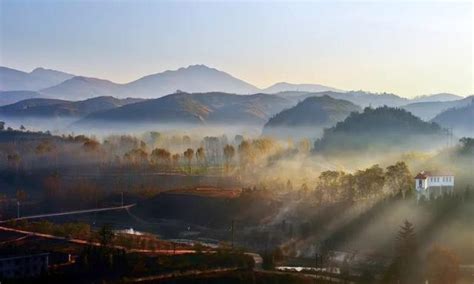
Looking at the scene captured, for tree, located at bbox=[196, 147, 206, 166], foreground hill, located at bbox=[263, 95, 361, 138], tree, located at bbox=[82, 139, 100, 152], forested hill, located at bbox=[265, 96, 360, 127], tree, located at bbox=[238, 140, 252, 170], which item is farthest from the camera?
forested hill, located at bbox=[265, 96, 360, 127]

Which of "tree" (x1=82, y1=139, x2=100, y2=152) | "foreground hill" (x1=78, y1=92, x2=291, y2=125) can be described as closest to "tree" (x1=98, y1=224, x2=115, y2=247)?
"tree" (x1=82, y1=139, x2=100, y2=152)

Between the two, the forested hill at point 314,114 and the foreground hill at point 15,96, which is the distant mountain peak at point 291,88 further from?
the forested hill at point 314,114

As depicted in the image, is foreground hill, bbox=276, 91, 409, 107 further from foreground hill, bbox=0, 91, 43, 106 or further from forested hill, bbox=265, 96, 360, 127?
foreground hill, bbox=0, 91, 43, 106

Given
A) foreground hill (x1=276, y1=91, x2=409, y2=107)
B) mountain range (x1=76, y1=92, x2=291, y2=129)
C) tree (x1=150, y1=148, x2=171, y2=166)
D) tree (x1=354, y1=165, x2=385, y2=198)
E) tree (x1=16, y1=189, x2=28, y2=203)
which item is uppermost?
foreground hill (x1=276, y1=91, x2=409, y2=107)

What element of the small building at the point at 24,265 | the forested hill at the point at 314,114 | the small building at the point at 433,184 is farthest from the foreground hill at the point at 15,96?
the small building at the point at 24,265

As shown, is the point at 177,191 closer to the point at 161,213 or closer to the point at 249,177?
the point at 161,213

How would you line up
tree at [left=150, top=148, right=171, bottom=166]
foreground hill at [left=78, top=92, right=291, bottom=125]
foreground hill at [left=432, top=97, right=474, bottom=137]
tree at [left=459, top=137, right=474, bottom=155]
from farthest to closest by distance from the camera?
foreground hill at [left=78, top=92, right=291, bottom=125] < foreground hill at [left=432, top=97, right=474, bottom=137] < tree at [left=150, top=148, right=171, bottom=166] < tree at [left=459, top=137, right=474, bottom=155]
